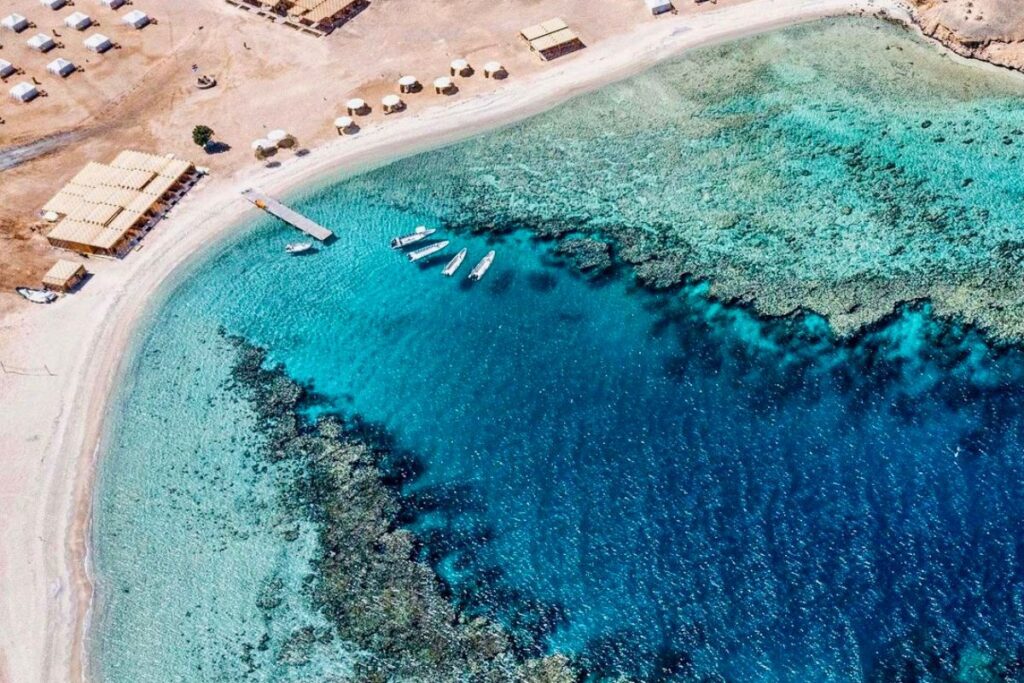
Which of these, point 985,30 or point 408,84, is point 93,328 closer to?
point 408,84

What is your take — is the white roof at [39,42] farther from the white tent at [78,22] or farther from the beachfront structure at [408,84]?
the beachfront structure at [408,84]

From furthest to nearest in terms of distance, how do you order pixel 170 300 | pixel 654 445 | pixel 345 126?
1. pixel 345 126
2. pixel 170 300
3. pixel 654 445

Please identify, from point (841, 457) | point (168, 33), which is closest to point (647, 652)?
point (841, 457)

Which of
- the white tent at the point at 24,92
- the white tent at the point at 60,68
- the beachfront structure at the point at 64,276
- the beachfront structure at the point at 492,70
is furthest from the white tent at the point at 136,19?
the beachfront structure at the point at 492,70

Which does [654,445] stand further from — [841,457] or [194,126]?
[194,126]

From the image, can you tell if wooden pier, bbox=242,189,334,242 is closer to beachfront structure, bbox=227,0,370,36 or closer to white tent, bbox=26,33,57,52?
beachfront structure, bbox=227,0,370,36

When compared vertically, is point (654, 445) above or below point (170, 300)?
above

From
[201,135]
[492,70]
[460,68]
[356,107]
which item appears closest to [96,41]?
[201,135]
